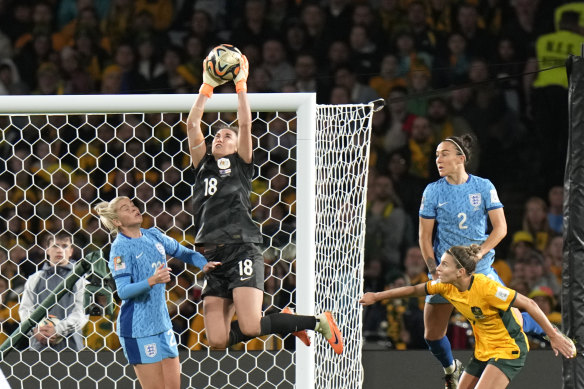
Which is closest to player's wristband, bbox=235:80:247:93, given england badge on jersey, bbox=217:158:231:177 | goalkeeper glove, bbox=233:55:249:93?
goalkeeper glove, bbox=233:55:249:93

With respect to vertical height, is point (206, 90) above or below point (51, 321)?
above

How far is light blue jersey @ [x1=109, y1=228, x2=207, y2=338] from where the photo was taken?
400 cm

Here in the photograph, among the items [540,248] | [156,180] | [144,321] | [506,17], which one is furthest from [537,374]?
[506,17]

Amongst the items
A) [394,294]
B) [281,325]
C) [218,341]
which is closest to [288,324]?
[281,325]

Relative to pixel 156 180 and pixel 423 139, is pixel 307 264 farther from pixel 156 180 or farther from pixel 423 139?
pixel 423 139

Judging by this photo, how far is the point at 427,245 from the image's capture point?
4547 millimetres

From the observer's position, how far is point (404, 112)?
6.52m

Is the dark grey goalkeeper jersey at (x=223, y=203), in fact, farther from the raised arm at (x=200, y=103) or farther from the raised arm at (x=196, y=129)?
the raised arm at (x=200, y=103)

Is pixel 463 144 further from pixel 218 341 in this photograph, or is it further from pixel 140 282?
pixel 140 282

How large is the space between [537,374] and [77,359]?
214cm

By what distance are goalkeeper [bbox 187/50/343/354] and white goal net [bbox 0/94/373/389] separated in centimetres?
11

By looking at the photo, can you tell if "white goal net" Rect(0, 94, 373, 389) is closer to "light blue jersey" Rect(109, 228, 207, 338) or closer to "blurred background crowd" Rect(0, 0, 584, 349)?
"blurred background crowd" Rect(0, 0, 584, 349)

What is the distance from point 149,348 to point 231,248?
521mm

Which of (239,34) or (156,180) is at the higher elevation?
(239,34)
